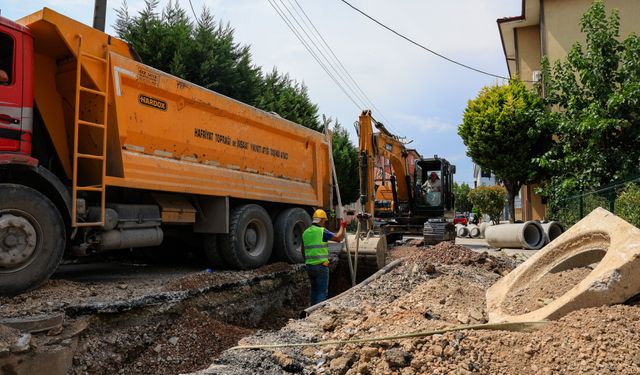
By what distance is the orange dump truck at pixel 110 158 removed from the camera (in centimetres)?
458

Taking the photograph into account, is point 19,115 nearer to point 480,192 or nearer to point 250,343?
point 250,343

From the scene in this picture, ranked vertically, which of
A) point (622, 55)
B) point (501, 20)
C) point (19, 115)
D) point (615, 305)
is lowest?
point (615, 305)

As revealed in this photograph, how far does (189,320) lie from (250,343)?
5.19 ft

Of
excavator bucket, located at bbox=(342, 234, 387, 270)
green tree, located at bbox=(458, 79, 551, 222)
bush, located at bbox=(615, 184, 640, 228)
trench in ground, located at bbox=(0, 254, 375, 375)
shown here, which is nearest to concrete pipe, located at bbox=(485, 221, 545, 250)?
green tree, located at bbox=(458, 79, 551, 222)

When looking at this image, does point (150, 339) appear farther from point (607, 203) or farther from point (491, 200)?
point (491, 200)

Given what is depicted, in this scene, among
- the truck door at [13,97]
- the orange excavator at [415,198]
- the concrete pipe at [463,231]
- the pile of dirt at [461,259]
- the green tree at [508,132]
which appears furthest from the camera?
the concrete pipe at [463,231]

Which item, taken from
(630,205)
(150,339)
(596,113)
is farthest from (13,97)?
(596,113)

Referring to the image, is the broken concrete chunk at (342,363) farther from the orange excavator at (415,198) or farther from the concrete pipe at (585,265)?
the orange excavator at (415,198)

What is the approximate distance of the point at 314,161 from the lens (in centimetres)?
920

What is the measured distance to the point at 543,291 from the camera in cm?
434

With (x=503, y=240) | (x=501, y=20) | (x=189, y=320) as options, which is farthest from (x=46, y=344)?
(x=501, y=20)

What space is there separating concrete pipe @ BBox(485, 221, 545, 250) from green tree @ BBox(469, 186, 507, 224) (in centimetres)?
1639

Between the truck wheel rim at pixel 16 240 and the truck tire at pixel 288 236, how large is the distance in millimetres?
3938

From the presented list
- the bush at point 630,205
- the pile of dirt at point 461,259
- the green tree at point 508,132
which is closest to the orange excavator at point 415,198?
the green tree at point 508,132
